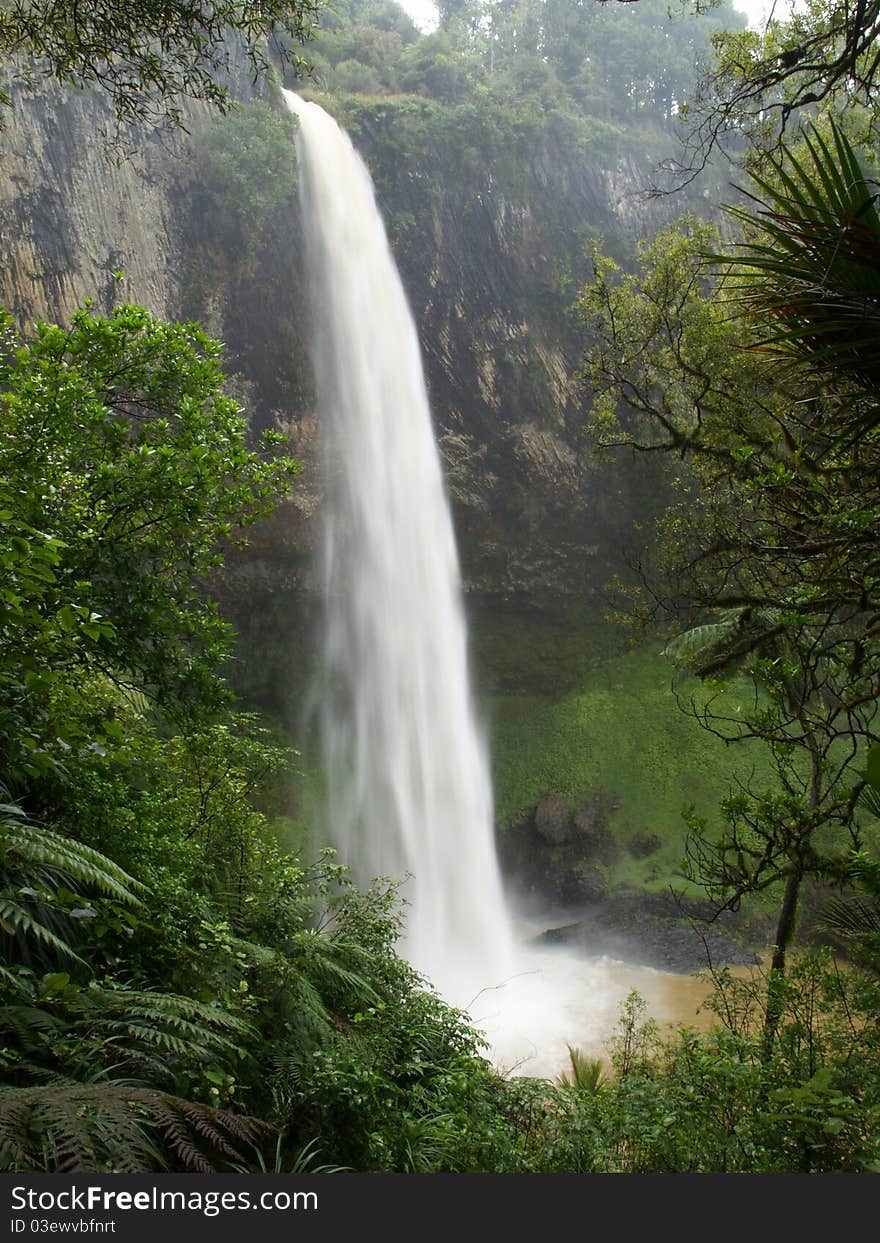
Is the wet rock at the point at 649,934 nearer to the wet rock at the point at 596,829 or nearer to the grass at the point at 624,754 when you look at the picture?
the grass at the point at 624,754

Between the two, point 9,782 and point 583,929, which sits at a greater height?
point 583,929

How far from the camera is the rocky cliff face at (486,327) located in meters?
20.7

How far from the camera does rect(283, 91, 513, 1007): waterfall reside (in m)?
19.5

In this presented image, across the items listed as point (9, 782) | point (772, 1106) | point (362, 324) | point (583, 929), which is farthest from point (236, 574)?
point (772, 1106)

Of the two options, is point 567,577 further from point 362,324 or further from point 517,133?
point 517,133

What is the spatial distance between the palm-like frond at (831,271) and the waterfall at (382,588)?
17.4 m

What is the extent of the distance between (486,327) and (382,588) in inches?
355

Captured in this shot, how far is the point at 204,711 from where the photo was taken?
19.7 ft

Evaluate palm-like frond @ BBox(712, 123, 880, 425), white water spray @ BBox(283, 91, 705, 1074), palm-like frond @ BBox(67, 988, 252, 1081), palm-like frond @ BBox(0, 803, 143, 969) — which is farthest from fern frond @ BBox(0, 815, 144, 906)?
white water spray @ BBox(283, 91, 705, 1074)

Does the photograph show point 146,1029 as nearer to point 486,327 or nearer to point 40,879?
point 40,879

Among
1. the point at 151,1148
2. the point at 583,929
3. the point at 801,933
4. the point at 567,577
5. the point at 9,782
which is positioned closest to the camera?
the point at 151,1148

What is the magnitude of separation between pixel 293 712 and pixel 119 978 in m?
18.0

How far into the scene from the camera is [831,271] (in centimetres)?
244

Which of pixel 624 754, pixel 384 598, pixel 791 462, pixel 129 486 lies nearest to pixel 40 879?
pixel 129 486
